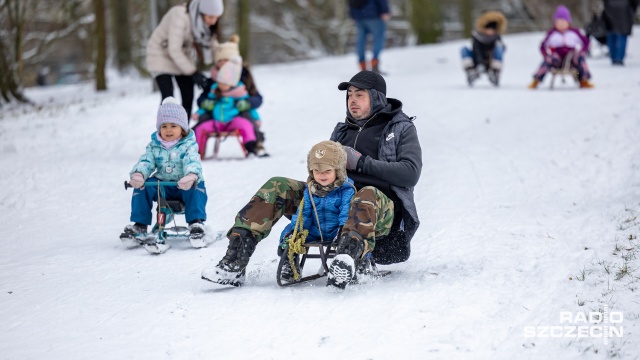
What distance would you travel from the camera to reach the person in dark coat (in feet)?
53.3

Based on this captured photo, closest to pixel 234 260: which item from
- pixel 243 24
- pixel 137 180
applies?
pixel 137 180

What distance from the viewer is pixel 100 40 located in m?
18.6

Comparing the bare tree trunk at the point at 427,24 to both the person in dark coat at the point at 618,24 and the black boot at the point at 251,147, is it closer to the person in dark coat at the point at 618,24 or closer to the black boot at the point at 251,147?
the person in dark coat at the point at 618,24

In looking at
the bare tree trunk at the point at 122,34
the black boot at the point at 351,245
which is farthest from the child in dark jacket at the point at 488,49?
the bare tree trunk at the point at 122,34

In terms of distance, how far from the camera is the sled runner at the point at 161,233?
5891 mm

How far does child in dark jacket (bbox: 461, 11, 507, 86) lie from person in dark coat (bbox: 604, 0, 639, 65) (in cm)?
326

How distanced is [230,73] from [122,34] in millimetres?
13714

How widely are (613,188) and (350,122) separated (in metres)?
3.48

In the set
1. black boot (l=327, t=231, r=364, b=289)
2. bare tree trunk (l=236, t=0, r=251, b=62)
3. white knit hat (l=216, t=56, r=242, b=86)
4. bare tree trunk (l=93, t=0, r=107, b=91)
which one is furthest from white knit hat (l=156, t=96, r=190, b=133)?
bare tree trunk (l=236, t=0, r=251, b=62)

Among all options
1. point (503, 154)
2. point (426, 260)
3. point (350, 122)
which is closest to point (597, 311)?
point (426, 260)

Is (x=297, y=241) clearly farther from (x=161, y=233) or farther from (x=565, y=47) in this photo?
(x=565, y=47)

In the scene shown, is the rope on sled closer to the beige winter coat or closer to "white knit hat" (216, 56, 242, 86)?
"white knit hat" (216, 56, 242, 86)

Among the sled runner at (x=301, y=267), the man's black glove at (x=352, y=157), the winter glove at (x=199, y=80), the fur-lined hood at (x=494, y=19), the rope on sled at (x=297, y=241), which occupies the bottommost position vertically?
the sled runner at (x=301, y=267)

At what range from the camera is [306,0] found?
116ft
